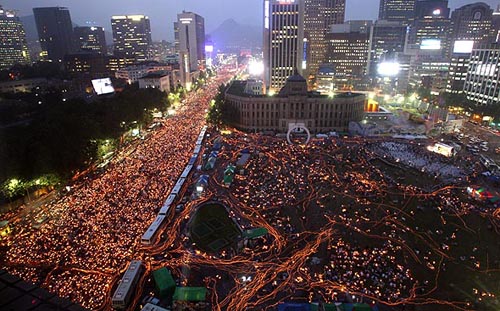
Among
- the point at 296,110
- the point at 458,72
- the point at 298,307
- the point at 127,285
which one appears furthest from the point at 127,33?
the point at 298,307

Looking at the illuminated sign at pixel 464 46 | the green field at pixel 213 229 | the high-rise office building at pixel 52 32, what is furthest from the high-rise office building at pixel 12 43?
the illuminated sign at pixel 464 46

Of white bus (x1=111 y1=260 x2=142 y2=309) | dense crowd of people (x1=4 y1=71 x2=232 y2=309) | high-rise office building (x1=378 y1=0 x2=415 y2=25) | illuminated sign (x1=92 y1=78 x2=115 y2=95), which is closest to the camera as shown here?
white bus (x1=111 y1=260 x2=142 y2=309)

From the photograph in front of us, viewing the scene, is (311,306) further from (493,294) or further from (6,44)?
(6,44)

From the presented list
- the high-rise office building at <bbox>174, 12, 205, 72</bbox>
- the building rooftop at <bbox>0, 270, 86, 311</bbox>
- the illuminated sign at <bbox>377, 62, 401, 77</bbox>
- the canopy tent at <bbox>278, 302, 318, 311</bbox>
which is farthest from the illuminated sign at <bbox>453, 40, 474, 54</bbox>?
the high-rise office building at <bbox>174, 12, 205, 72</bbox>

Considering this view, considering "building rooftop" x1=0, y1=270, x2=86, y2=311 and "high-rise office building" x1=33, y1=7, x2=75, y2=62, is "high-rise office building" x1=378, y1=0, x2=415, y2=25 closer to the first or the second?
"high-rise office building" x1=33, y1=7, x2=75, y2=62

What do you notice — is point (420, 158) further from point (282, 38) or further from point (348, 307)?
point (282, 38)

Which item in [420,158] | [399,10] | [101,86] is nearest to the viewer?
[420,158]

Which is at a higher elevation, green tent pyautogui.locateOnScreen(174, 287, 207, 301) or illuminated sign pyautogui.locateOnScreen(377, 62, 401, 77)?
illuminated sign pyautogui.locateOnScreen(377, 62, 401, 77)

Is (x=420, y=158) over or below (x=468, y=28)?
below

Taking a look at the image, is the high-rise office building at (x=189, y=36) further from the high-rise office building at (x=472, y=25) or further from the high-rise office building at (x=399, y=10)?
the high-rise office building at (x=399, y=10)
